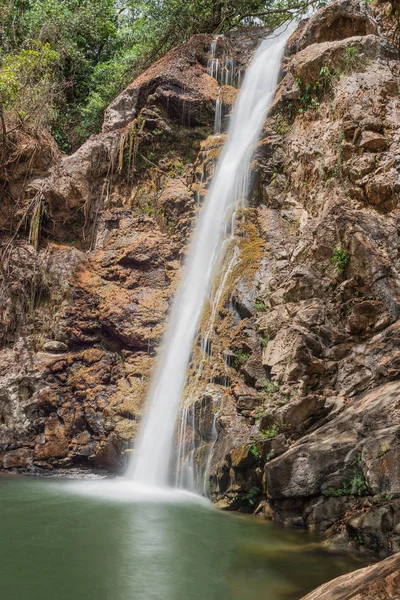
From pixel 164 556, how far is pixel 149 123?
12864 millimetres

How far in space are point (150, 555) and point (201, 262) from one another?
7758 mm

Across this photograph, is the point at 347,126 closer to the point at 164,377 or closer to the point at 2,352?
the point at 164,377

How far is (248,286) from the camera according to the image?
1060 centimetres

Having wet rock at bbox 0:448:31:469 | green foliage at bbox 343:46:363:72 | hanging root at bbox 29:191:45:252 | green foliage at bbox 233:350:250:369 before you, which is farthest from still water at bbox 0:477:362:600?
green foliage at bbox 343:46:363:72

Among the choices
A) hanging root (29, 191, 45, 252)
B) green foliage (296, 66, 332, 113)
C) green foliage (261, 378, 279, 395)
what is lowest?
green foliage (261, 378, 279, 395)

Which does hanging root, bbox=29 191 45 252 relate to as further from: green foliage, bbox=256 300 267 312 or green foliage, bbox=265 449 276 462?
green foliage, bbox=265 449 276 462

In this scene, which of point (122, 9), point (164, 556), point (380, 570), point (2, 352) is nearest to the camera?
point (380, 570)

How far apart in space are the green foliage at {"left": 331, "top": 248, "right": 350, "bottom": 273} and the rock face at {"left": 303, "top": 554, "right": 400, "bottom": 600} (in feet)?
20.2

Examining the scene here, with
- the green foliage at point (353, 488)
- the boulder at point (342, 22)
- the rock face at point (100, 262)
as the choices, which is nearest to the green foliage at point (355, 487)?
the green foliage at point (353, 488)

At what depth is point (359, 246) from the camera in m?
8.89

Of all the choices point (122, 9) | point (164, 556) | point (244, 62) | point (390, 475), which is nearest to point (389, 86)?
point (244, 62)

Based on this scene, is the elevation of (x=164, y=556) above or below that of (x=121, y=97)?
below

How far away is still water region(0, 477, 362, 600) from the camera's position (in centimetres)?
505

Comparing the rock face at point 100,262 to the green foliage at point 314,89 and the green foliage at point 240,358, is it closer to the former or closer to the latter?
the green foliage at point 240,358
